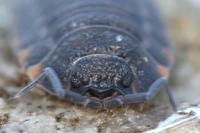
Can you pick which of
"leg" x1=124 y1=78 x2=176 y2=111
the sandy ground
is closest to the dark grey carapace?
"leg" x1=124 y1=78 x2=176 y2=111

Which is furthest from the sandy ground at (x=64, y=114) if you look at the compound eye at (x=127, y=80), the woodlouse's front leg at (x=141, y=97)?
the compound eye at (x=127, y=80)

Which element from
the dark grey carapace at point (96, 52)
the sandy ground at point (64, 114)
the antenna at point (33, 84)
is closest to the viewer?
the sandy ground at point (64, 114)

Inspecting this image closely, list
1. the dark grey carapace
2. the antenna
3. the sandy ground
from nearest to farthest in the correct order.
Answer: the sandy ground
the dark grey carapace
the antenna

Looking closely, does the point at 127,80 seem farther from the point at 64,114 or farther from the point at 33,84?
the point at 33,84

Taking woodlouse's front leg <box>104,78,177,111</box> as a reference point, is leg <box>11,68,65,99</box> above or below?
above

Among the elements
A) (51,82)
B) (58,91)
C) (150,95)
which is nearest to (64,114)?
(58,91)

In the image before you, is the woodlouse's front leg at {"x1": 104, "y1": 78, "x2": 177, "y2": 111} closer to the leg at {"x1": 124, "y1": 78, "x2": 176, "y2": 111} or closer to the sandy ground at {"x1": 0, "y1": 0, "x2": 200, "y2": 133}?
the leg at {"x1": 124, "y1": 78, "x2": 176, "y2": 111}

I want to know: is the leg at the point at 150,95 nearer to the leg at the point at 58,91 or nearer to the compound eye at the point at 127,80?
the compound eye at the point at 127,80

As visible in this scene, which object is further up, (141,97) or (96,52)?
(96,52)
